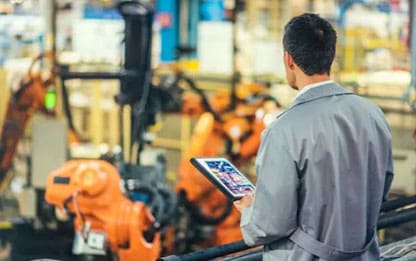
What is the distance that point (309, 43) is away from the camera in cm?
298

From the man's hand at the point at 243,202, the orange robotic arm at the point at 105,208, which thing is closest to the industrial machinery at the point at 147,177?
the orange robotic arm at the point at 105,208

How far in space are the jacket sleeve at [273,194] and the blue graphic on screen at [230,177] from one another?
0.16m

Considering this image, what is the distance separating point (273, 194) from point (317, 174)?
143 millimetres

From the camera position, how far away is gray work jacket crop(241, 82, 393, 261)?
293 centimetres

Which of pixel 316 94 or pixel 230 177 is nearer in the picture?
pixel 316 94

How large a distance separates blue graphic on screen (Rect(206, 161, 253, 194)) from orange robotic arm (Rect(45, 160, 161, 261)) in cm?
308

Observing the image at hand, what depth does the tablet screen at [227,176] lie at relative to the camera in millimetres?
3123

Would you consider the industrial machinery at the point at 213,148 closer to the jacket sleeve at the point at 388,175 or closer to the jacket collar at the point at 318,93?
→ the jacket sleeve at the point at 388,175

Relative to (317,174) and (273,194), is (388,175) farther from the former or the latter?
(273,194)

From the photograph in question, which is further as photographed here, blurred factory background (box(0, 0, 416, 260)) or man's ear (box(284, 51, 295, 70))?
blurred factory background (box(0, 0, 416, 260))

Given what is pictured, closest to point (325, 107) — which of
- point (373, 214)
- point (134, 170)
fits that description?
point (373, 214)

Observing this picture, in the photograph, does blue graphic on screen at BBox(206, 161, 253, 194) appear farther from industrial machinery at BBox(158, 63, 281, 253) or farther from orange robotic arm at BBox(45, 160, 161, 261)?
industrial machinery at BBox(158, 63, 281, 253)

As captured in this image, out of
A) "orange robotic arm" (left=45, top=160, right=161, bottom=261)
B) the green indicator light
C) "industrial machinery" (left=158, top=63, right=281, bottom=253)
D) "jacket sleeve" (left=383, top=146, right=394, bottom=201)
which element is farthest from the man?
the green indicator light

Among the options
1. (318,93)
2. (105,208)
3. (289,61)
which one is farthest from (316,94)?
(105,208)
